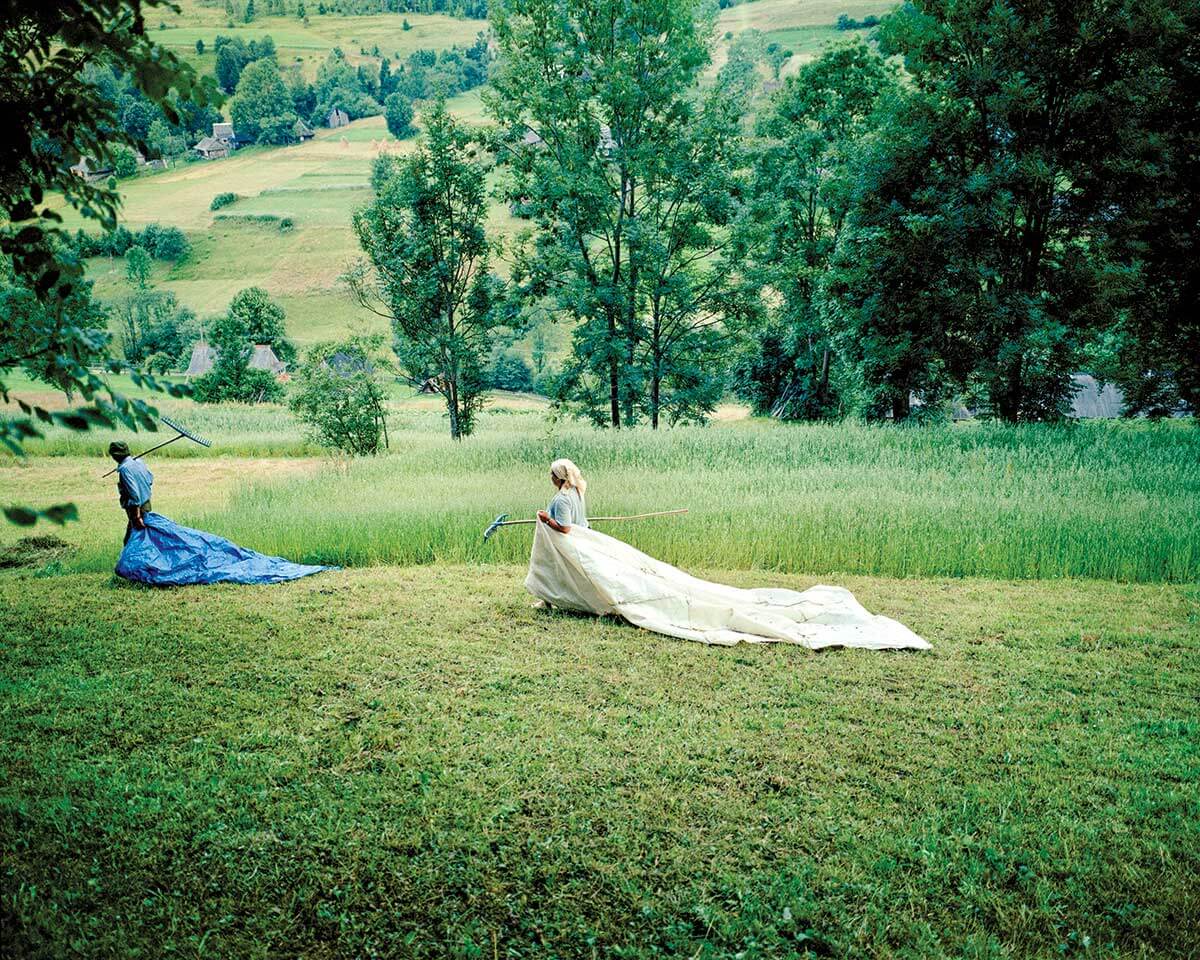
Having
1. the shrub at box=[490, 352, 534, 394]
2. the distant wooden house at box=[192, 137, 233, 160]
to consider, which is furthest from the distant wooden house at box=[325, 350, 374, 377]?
the distant wooden house at box=[192, 137, 233, 160]

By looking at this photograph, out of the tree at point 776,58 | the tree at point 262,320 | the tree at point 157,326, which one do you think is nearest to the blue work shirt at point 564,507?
the tree at point 262,320

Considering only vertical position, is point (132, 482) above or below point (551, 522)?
above

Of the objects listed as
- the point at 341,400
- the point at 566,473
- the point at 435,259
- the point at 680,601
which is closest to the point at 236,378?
the point at 435,259

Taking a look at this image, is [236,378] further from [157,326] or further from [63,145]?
[63,145]

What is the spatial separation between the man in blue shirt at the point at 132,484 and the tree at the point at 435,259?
12.2 metres

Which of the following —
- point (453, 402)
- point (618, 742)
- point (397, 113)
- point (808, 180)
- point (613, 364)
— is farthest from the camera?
point (397, 113)

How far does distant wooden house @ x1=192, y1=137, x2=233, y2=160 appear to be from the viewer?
99562mm

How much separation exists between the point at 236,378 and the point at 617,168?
33.5 m

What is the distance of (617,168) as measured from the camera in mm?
24188

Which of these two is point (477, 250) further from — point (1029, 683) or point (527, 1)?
point (1029, 683)

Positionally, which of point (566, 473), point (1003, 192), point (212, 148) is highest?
point (212, 148)

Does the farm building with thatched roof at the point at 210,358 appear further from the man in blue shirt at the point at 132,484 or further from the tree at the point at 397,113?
the tree at the point at 397,113

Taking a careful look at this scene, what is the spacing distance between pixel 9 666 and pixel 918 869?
7645 millimetres

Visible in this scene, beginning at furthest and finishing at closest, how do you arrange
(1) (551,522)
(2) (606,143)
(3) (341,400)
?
(2) (606,143)
(3) (341,400)
(1) (551,522)
